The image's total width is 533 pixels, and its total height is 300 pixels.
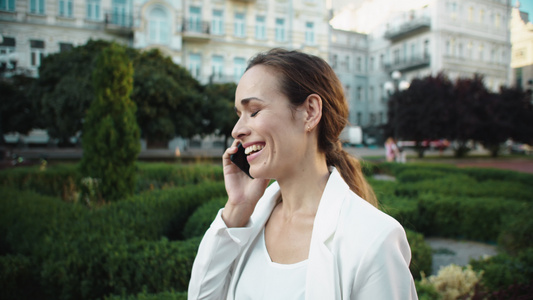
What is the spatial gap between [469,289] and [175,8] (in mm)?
27954

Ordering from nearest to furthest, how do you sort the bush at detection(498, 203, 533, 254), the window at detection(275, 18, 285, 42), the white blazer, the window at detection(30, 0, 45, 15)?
the white blazer → the bush at detection(498, 203, 533, 254) → the window at detection(30, 0, 45, 15) → the window at detection(275, 18, 285, 42)

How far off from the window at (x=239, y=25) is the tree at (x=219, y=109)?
9853 millimetres

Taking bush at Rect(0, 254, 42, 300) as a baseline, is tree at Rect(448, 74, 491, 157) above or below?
above

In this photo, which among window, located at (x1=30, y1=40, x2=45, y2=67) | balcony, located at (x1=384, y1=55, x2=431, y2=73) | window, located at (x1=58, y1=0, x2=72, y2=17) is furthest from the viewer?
balcony, located at (x1=384, y1=55, x2=431, y2=73)

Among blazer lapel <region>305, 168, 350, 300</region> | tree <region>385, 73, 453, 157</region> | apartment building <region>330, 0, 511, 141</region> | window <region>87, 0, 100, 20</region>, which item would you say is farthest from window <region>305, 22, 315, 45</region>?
blazer lapel <region>305, 168, 350, 300</region>

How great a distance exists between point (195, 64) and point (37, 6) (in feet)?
37.2

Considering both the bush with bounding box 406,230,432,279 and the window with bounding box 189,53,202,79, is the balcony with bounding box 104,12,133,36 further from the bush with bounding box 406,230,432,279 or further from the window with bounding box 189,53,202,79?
the bush with bounding box 406,230,432,279

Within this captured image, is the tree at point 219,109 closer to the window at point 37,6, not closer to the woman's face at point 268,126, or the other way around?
the window at point 37,6

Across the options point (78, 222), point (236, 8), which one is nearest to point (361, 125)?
point (236, 8)

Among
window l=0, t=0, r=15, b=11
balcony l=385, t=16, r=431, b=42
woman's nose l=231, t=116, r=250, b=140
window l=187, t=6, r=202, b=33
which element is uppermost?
balcony l=385, t=16, r=431, b=42

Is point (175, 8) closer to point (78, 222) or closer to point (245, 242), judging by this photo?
point (78, 222)

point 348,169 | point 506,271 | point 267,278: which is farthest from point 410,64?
point 267,278

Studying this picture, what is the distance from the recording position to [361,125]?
41.6 m

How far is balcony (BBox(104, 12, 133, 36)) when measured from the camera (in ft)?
81.5
